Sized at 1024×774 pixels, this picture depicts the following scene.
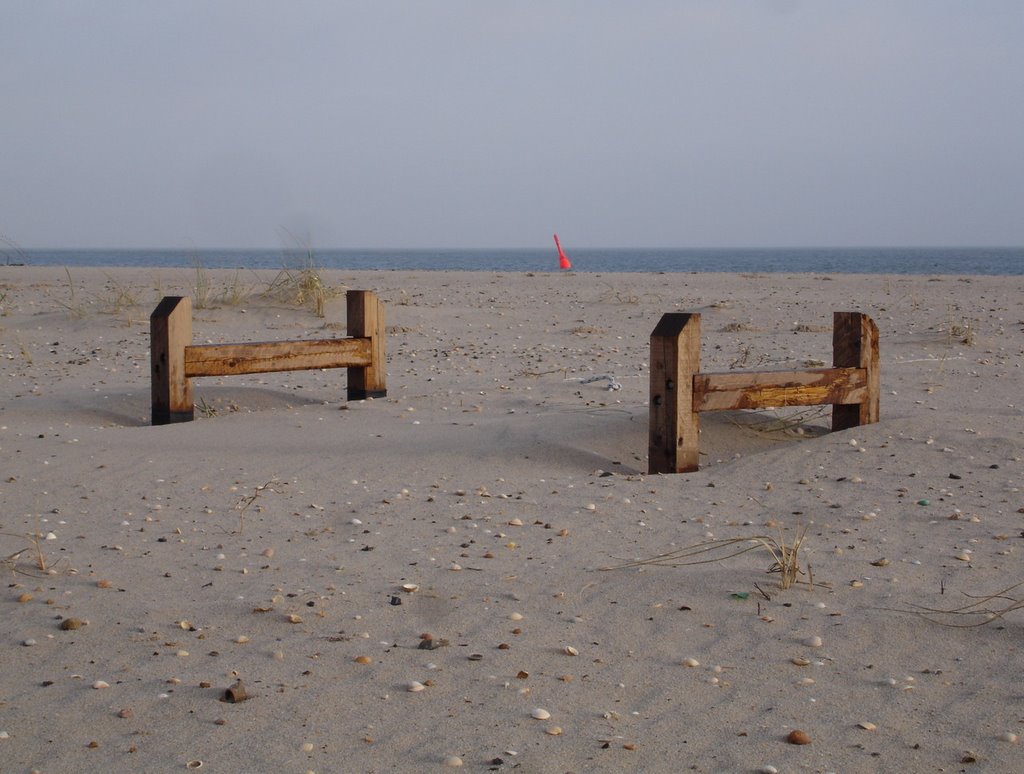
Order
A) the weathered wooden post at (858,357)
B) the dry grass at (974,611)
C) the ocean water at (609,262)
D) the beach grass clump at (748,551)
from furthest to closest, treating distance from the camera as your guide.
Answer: the ocean water at (609,262)
the weathered wooden post at (858,357)
the beach grass clump at (748,551)
the dry grass at (974,611)

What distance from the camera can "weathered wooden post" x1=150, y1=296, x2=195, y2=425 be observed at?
695 cm

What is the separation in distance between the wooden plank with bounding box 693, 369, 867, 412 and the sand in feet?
0.89

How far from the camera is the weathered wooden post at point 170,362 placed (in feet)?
22.8

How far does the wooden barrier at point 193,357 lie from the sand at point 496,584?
1.08 feet

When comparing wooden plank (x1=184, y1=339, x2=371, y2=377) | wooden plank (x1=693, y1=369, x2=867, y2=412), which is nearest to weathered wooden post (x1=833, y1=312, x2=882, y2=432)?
wooden plank (x1=693, y1=369, x2=867, y2=412)

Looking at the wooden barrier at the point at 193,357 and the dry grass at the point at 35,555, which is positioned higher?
the wooden barrier at the point at 193,357

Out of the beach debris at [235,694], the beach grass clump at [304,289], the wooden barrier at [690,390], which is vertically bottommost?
the beach debris at [235,694]

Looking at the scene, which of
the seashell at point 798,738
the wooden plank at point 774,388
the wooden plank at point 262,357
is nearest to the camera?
the seashell at point 798,738

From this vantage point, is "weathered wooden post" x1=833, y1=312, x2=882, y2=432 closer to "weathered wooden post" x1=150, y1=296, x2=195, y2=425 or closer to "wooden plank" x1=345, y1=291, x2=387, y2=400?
"wooden plank" x1=345, y1=291, x2=387, y2=400

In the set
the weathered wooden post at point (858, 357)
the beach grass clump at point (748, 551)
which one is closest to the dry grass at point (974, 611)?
the beach grass clump at point (748, 551)

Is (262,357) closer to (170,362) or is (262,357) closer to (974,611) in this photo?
(170,362)

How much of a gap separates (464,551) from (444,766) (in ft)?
5.94

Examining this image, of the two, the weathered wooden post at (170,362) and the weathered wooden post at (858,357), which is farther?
the weathered wooden post at (170,362)

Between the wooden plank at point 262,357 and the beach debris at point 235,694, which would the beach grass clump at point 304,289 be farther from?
the beach debris at point 235,694
